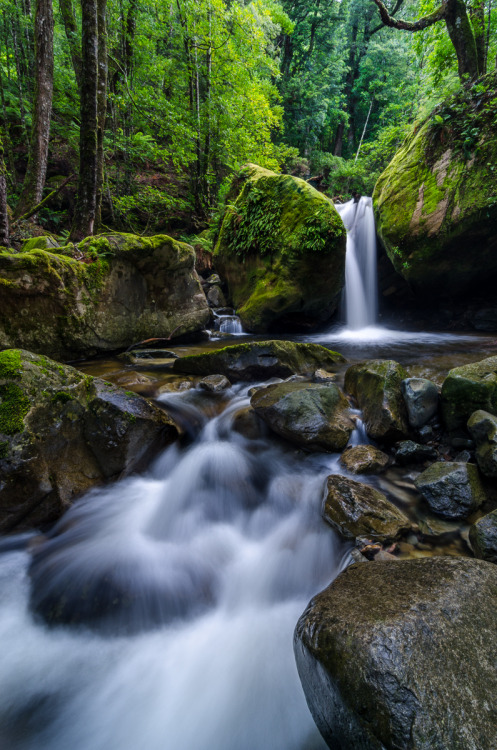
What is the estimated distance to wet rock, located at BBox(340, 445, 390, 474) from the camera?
3248 mm

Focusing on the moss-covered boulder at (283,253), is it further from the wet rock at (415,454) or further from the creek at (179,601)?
the wet rock at (415,454)

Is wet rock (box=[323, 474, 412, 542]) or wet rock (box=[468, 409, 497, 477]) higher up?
wet rock (box=[468, 409, 497, 477])

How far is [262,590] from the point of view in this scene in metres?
2.45

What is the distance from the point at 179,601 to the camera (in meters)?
2.30

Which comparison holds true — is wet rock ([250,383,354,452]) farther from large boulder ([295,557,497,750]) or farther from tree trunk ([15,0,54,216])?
tree trunk ([15,0,54,216])

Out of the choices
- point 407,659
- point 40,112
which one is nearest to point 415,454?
point 407,659

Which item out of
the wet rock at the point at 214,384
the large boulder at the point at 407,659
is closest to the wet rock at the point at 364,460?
the large boulder at the point at 407,659

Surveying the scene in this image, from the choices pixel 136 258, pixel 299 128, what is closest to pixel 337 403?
pixel 136 258

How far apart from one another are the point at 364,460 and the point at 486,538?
1239 mm

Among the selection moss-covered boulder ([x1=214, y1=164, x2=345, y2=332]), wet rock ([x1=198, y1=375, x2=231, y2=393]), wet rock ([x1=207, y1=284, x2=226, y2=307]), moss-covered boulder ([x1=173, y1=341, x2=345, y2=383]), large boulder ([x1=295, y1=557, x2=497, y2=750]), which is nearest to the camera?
large boulder ([x1=295, y1=557, x2=497, y2=750])

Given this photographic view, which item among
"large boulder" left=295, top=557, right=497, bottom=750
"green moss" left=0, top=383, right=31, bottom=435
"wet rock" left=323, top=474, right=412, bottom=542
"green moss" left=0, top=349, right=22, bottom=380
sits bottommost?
"wet rock" left=323, top=474, right=412, bottom=542

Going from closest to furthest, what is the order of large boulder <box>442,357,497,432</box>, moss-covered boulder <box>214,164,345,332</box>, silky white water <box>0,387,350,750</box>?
silky white water <box>0,387,350,750</box> → large boulder <box>442,357,497,432</box> → moss-covered boulder <box>214,164,345,332</box>

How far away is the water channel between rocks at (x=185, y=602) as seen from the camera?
1.69 meters

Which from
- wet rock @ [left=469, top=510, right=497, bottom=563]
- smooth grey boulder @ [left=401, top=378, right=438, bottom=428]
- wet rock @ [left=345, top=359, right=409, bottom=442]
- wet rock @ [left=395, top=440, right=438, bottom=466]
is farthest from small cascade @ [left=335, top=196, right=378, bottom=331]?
wet rock @ [left=469, top=510, right=497, bottom=563]
